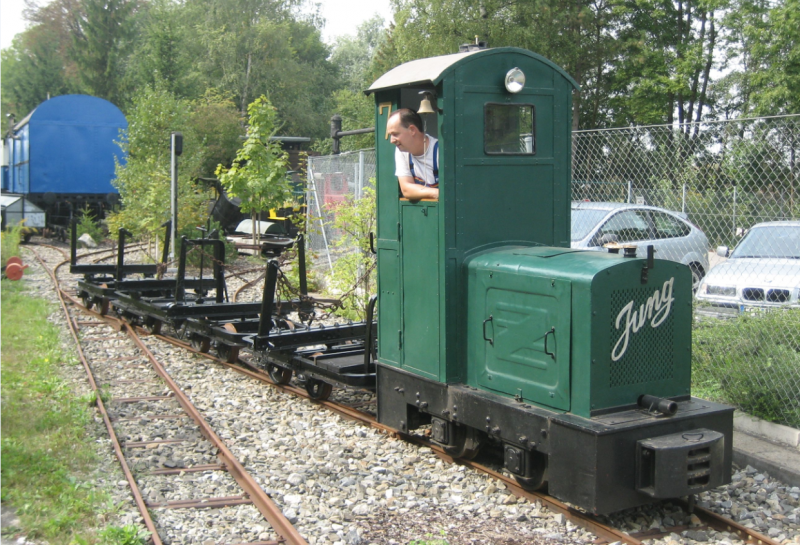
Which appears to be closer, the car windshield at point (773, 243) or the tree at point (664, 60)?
the car windshield at point (773, 243)

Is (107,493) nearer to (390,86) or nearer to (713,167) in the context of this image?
(390,86)

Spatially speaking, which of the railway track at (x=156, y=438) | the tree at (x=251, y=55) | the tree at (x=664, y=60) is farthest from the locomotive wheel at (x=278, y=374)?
the tree at (x=251, y=55)

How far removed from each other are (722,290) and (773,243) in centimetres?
69

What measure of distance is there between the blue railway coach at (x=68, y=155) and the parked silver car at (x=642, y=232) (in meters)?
21.1

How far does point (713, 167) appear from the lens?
658cm

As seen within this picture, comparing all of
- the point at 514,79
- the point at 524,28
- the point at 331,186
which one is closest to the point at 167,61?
the point at 524,28

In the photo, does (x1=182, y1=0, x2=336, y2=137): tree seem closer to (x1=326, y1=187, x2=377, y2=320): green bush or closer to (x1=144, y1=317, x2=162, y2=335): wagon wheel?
(x1=326, y1=187, x2=377, y2=320): green bush

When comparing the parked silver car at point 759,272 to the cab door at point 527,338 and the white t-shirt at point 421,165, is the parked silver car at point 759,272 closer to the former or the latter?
the cab door at point 527,338

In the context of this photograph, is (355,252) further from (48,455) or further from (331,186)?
(48,455)

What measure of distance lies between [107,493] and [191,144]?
18966 millimetres

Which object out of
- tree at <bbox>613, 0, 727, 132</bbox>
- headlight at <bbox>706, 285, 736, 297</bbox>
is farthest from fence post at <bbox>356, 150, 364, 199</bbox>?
tree at <bbox>613, 0, 727, 132</bbox>

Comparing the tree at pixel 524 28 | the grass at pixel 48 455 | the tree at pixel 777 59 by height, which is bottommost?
the grass at pixel 48 455

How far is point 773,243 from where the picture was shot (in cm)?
776

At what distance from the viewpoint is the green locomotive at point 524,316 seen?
13.8ft
